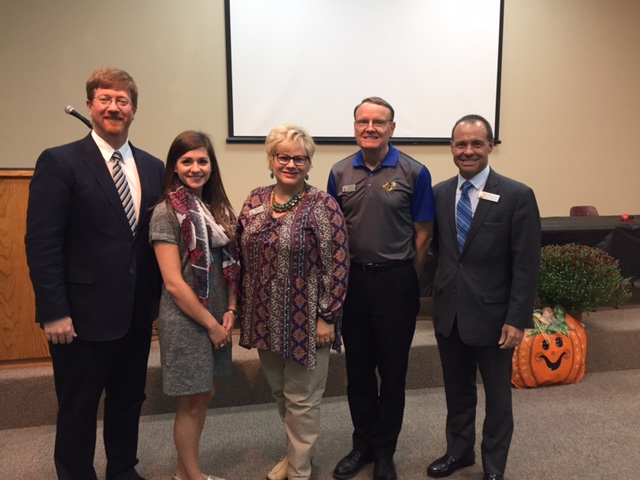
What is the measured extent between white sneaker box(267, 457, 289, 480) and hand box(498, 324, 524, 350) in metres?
1.04

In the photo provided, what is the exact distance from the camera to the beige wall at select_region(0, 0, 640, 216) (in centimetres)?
372

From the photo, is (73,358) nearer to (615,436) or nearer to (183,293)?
(183,293)

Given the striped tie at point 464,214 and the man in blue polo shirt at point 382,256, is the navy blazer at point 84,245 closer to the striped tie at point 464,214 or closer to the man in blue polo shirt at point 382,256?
the man in blue polo shirt at point 382,256

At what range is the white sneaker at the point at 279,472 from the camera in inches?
81.2

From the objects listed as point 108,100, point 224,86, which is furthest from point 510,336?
point 224,86

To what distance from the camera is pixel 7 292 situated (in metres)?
2.45

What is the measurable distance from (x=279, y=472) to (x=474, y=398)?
91cm

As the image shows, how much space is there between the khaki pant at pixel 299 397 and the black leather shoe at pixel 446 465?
0.57m

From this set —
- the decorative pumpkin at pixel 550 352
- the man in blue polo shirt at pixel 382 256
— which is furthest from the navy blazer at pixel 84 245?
the decorative pumpkin at pixel 550 352

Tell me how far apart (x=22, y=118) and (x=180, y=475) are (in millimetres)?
3187

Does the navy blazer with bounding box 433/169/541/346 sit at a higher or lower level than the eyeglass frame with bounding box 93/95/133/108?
lower

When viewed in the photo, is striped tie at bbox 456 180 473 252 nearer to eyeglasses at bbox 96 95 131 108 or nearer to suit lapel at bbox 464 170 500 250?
suit lapel at bbox 464 170 500 250

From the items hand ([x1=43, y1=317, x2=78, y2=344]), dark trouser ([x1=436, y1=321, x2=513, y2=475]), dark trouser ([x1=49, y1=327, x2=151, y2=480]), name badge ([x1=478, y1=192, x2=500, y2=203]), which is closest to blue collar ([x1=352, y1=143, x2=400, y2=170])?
name badge ([x1=478, y1=192, x2=500, y2=203])

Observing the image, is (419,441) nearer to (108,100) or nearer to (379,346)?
(379,346)
